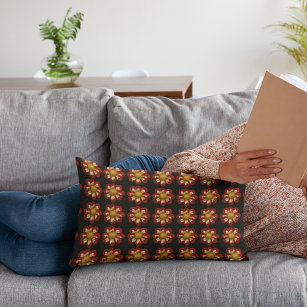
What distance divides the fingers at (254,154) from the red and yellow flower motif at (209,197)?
0.70 ft

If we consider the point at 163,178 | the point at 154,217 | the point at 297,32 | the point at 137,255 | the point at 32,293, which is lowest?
the point at 32,293

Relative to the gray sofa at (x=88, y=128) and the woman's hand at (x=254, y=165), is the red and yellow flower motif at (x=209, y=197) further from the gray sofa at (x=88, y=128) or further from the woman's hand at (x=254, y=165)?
the gray sofa at (x=88, y=128)

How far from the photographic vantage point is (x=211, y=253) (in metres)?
1.52

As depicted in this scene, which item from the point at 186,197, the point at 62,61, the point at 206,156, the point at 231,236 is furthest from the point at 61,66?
the point at 231,236

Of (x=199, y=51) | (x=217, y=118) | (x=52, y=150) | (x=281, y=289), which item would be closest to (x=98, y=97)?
(x=52, y=150)

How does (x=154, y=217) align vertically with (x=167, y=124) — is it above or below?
below

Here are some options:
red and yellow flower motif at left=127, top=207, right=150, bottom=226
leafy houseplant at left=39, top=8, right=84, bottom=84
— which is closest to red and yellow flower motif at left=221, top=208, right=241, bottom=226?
red and yellow flower motif at left=127, top=207, right=150, bottom=226

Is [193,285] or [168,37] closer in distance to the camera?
[193,285]

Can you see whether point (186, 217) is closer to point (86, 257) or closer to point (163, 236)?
point (163, 236)

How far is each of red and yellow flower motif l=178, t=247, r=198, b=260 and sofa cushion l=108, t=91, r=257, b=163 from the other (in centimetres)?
47

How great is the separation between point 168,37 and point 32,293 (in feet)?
11.3

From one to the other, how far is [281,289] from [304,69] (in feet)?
10.7

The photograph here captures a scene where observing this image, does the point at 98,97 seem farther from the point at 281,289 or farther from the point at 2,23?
the point at 2,23

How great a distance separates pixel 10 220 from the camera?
5.15ft
